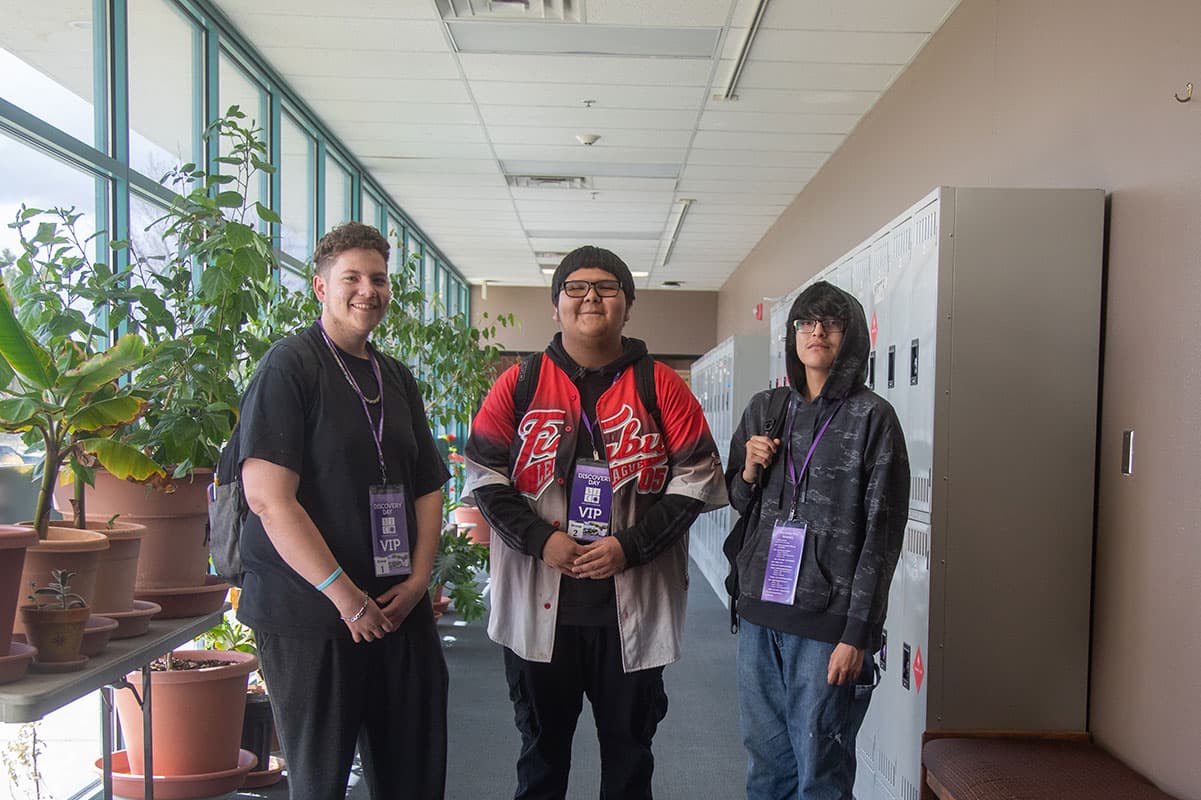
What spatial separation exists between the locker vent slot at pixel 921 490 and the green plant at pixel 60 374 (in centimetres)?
195

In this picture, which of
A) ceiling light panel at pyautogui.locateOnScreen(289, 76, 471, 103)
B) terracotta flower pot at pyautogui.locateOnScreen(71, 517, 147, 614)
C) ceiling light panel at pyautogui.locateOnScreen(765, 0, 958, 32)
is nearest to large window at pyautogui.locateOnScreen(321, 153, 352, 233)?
ceiling light panel at pyautogui.locateOnScreen(289, 76, 471, 103)

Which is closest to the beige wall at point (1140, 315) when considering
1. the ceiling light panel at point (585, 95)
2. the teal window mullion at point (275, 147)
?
the ceiling light panel at point (585, 95)

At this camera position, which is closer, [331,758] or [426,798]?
[331,758]

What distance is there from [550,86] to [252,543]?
147 inches

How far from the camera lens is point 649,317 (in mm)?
13266

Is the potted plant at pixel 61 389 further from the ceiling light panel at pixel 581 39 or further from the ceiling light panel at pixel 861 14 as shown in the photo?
the ceiling light panel at pixel 861 14

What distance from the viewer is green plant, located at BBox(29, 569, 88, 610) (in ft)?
6.21

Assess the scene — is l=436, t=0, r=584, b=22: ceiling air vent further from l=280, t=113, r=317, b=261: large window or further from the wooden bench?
the wooden bench

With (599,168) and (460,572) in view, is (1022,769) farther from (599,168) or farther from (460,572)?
(599,168)

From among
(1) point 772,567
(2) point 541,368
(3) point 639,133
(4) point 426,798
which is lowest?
(4) point 426,798

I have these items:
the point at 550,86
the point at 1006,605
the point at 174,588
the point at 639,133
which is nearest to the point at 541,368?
the point at 174,588

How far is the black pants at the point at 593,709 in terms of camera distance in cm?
214

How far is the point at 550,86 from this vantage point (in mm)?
5113

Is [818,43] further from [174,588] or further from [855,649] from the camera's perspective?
[174,588]
